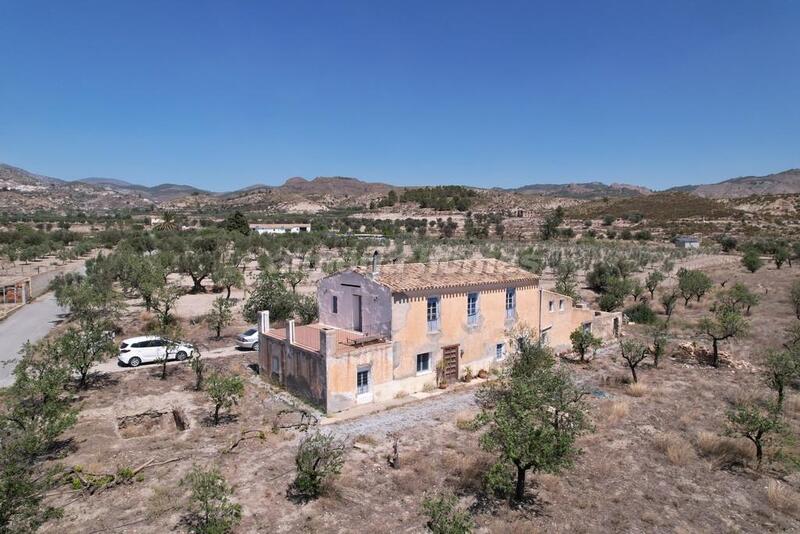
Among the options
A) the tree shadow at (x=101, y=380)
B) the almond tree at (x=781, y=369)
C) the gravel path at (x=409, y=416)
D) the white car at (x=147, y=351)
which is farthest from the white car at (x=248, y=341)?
the almond tree at (x=781, y=369)

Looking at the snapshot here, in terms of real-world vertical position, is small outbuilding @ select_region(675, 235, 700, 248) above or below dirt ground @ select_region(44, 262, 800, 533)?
above

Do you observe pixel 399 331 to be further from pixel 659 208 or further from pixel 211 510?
pixel 659 208

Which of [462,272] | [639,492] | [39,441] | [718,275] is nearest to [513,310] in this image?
[462,272]

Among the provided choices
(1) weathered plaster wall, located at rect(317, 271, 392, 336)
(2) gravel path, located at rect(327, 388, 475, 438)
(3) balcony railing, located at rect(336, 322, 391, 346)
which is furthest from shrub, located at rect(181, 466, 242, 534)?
(1) weathered plaster wall, located at rect(317, 271, 392, 336)

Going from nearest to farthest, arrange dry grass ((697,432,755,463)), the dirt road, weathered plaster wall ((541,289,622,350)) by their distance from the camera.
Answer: dry grass ((697,432,755,463)) → the dirt road → weathered plaster wall ((541,289,622,350))

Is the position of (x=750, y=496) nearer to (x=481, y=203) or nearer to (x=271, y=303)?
(x=271, y=303)

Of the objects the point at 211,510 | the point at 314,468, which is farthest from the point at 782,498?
the point at 211,510

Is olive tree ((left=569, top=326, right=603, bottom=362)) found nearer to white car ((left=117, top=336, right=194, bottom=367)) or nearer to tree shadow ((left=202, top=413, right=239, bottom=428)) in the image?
tree shadow ((left=202, top=413, right=239, bottom=428))

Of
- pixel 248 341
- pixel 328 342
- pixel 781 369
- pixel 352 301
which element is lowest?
pixel 248 341
